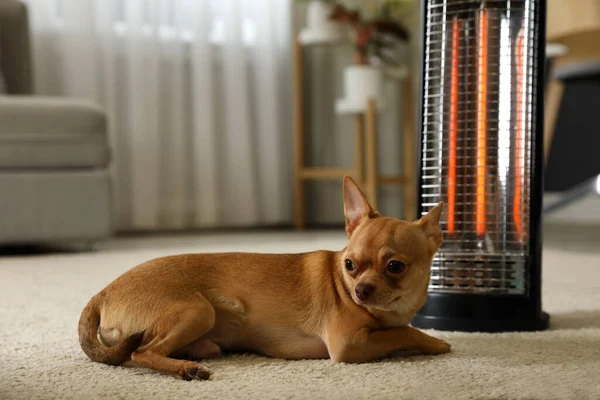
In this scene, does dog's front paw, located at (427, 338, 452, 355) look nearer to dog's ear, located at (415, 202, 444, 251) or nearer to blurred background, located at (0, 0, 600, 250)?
dog's ear, located at (415, 202, 444, 251)

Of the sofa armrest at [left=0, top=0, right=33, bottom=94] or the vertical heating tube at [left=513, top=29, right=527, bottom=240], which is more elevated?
the sofa armrest at [left=0, top=0, right=33, bottom=94]

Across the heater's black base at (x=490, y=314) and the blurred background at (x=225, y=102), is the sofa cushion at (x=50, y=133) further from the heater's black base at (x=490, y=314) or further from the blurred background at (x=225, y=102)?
the heater's black base at (x=490, y=314)

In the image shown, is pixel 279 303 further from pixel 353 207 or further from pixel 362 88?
pixel 362 88

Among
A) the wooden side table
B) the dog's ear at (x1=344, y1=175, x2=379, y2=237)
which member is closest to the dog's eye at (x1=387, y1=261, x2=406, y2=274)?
the dog's ear at (x1=344, y1=175, x2=379, y2=237)

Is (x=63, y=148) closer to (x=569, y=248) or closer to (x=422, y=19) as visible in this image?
(x=422, y=19)

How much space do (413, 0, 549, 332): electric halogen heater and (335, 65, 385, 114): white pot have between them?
2.32 metres

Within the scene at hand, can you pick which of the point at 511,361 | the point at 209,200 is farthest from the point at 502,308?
the point at 209,200

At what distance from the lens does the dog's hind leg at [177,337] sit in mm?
1037

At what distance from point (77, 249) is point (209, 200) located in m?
1.09

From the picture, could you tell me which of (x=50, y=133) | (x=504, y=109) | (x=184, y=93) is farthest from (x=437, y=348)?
(x=184, y=93)

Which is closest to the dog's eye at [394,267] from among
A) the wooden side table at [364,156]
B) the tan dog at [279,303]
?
the tan dog at [279,303]

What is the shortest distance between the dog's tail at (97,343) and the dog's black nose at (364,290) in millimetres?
330

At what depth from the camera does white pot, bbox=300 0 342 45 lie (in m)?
3.86

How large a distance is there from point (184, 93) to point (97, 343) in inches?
118
